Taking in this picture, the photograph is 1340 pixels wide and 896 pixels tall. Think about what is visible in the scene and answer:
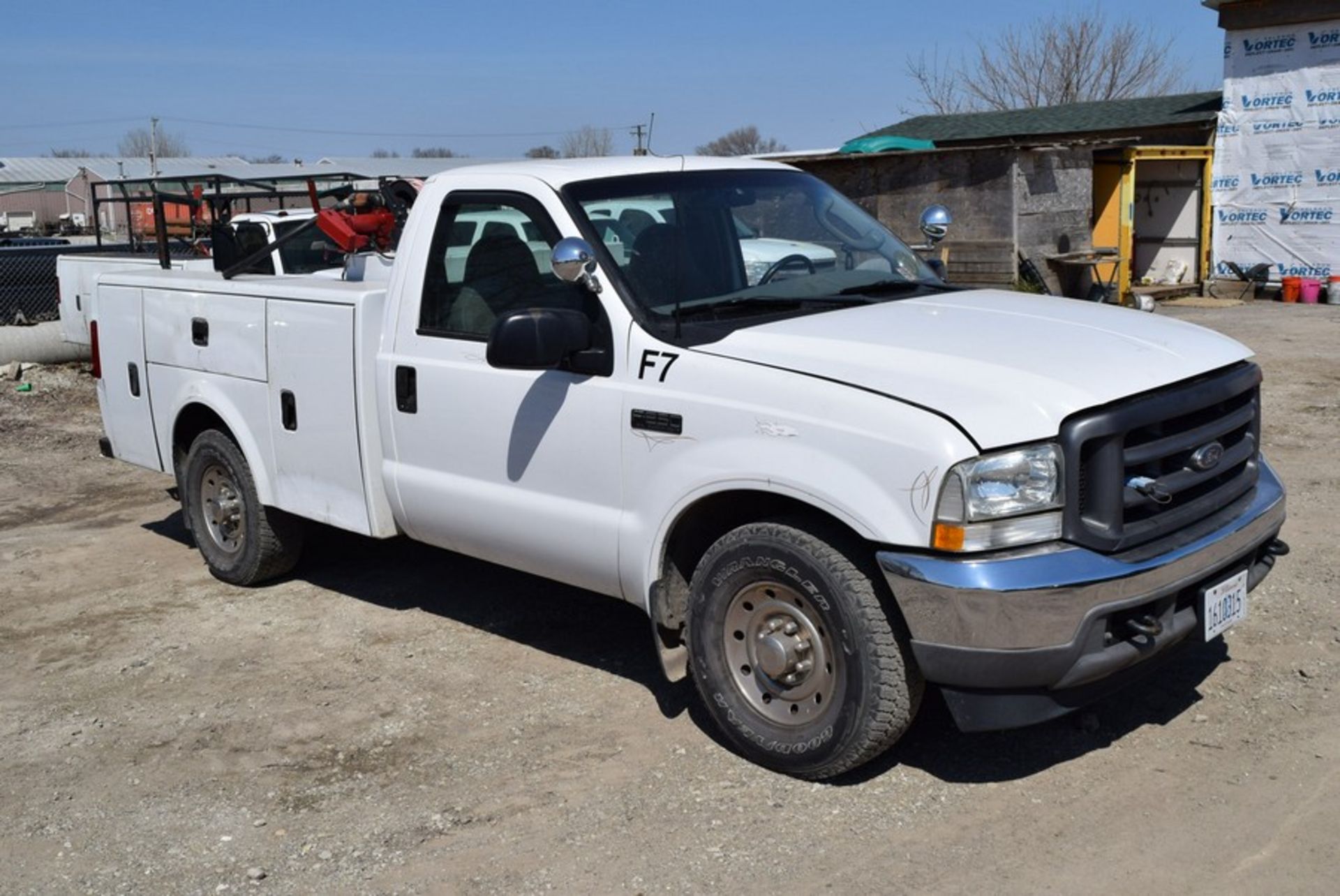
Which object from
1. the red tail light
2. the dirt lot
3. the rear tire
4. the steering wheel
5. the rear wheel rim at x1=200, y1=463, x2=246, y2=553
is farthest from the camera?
the red tail light

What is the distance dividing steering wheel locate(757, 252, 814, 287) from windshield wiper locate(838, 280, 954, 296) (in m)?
0.20

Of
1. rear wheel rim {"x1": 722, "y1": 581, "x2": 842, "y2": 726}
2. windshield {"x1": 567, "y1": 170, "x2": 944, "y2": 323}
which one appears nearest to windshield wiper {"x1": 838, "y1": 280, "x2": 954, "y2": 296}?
windshield {"x1": 567, "y1": 170, "x2": 944, "y2": 323}

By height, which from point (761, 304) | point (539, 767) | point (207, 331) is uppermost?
point (761, 304)

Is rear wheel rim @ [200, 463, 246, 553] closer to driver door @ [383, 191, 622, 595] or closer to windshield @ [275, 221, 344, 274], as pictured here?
driver door @ [383, 191, 622, 595]

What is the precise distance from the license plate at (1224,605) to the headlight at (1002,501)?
684 millimetres

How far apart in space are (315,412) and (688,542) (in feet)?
7.01

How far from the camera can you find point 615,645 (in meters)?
6.13

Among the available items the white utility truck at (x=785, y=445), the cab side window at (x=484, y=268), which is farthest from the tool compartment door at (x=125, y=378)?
the cab side window at (x=484, y=268)

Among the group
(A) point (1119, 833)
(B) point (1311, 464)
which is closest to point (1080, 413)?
(A) point (1119, 833)

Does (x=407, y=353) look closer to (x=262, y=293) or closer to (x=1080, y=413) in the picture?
(x=262, y=293)

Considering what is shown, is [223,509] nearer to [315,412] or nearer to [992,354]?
[315,412]

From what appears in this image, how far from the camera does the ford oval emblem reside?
443 cm

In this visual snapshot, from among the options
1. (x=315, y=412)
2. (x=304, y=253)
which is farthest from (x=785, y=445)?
(x=304, y=253)

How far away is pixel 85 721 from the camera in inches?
219
